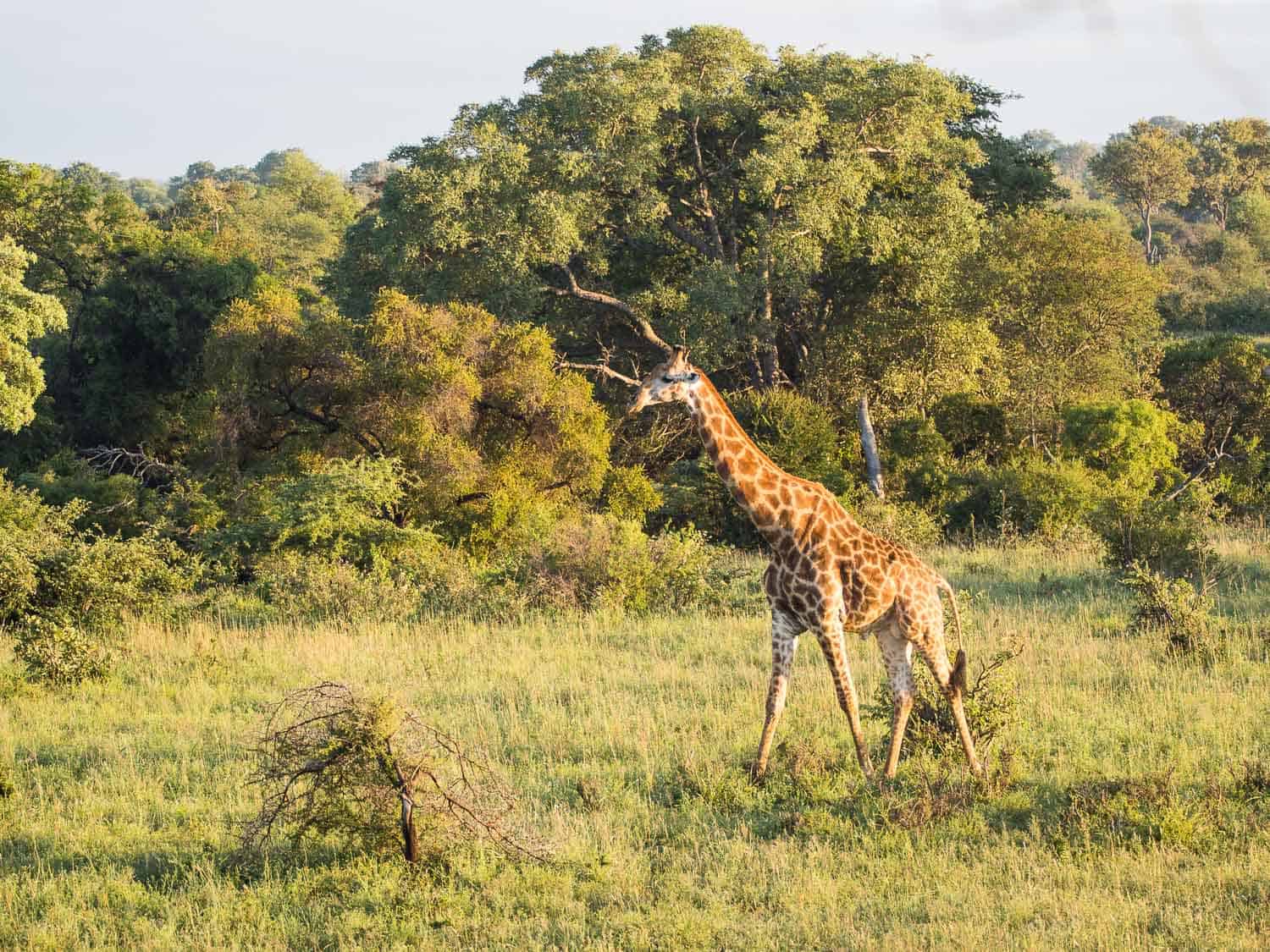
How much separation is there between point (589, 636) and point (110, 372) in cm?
2153

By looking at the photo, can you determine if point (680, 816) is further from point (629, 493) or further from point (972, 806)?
point (629, 493)

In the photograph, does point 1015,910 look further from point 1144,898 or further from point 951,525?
point 951,525

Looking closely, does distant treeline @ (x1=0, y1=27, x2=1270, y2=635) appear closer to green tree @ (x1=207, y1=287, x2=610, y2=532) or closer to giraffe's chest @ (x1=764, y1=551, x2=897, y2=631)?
green tree @ (x1=207, y1=287, x2=610, y2=532)

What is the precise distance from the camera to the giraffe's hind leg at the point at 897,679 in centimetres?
927

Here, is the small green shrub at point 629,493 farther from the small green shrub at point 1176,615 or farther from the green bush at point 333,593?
the small green shrub at point 1176,615

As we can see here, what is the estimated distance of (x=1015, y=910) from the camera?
702 centimetres

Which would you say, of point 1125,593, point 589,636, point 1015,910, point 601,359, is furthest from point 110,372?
point 1015,910

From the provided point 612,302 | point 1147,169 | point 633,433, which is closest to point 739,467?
point 633,433

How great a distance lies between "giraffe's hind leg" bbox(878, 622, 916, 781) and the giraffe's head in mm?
2343

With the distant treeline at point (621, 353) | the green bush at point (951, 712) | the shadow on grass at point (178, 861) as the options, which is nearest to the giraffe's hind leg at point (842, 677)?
the green bush at point (951, 712)

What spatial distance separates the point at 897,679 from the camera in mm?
9586

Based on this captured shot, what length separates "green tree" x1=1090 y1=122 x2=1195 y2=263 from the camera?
217ft

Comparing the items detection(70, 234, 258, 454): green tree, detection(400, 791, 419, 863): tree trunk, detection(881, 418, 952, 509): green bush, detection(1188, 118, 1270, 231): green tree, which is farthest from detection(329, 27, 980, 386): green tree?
detection(1188, 118, 1270, 231): green tree

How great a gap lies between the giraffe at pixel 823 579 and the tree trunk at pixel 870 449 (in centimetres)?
1470
